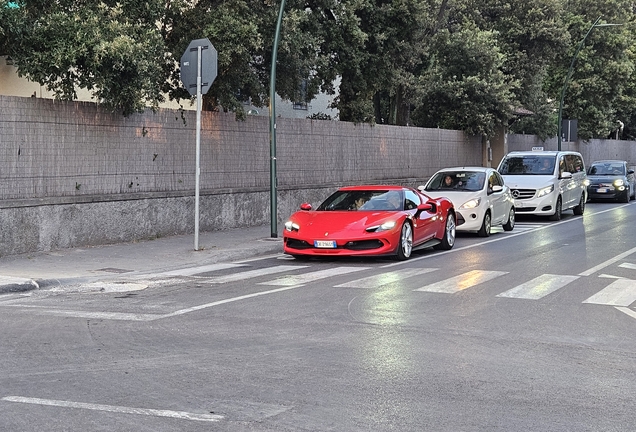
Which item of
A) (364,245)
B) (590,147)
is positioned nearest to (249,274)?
(364,245)

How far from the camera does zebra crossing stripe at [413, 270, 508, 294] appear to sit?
1181 centimetres

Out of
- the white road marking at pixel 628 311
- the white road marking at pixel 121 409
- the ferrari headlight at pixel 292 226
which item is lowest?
the white road marking at pixel 121 409

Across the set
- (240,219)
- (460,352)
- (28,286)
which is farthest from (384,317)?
(240,219)

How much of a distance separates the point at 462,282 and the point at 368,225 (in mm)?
2909

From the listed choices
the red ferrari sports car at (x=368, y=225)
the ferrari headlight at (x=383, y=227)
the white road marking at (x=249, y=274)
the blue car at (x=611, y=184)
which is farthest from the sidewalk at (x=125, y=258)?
the blue car at (x=611, y=184)

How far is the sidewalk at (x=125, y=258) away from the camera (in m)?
12.6

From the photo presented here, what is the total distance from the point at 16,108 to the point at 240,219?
24.4 ft

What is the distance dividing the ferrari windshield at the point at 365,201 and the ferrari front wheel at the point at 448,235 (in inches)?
64.9

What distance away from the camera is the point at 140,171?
1834cm

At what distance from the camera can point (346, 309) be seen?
1013cm

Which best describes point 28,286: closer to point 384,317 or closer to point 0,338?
point 0,338

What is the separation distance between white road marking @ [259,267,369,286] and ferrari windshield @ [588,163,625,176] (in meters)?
23.2

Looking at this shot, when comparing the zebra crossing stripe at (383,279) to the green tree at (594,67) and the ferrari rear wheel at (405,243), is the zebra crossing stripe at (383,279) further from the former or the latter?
the green tree at (594,67)

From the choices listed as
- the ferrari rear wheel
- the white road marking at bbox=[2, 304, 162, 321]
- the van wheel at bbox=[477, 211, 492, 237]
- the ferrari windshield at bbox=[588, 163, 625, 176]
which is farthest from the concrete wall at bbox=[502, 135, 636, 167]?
the white road marking at bbox=[2, 304, 162, 321]
